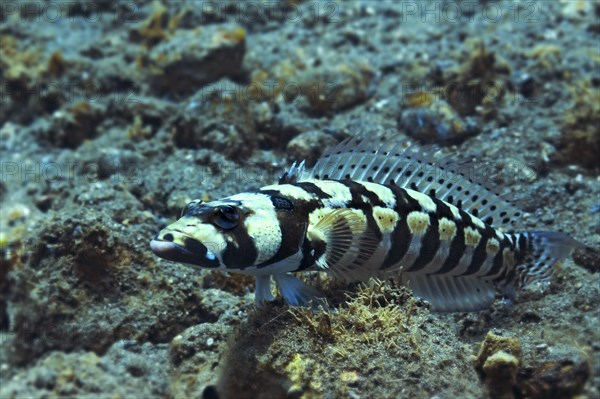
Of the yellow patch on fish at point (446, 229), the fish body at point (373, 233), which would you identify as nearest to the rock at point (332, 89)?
the fish body at point (373, 233)

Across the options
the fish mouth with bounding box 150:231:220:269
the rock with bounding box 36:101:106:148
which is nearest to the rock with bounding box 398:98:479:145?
the fish mouth with bounding box 150:231:220:269

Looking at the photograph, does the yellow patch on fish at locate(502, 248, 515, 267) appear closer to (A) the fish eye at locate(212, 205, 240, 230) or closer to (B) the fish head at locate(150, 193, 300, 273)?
(B) the fish head at locate(150, 193, 300, 273)

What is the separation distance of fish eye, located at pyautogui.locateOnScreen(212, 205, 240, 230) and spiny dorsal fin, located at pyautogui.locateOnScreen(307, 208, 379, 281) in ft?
1.68

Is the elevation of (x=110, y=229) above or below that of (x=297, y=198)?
below

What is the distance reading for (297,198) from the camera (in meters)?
3.66

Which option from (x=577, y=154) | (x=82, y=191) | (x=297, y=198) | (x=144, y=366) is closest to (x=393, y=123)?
(x=577, y=154)

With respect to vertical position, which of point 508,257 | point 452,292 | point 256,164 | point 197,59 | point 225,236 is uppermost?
point 197,59

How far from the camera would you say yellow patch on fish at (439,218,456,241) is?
4.03 m

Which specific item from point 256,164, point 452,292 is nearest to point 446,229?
point 452,292

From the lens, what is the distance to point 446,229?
4.05m

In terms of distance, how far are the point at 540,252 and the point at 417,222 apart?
43.4 inches

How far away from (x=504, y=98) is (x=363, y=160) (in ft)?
9.95

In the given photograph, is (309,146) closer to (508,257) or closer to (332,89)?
(332,89)

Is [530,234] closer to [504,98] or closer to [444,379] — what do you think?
[444,379]
